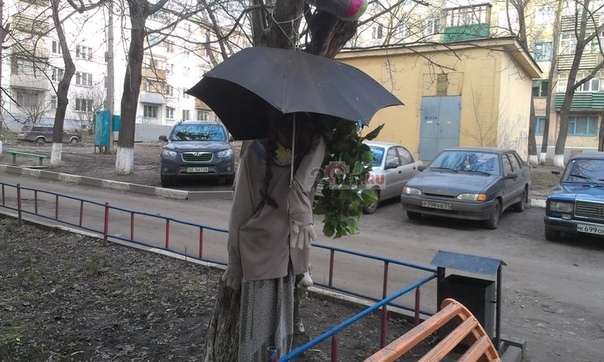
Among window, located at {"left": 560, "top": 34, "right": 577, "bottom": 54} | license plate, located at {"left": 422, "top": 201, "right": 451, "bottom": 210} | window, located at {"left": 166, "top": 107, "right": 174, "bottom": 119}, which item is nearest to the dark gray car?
license plate, located at {"left": 422, "top": 201, "right": 451, "bottom": 210}

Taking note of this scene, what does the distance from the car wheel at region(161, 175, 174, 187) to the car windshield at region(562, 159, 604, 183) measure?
943 cm

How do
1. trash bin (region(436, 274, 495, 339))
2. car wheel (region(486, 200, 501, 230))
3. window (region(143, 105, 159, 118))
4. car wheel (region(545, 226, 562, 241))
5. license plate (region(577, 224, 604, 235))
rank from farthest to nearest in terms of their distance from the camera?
window (region(143, 105, 159, 118)) → car wheel (region(486, 200, 501, 230)) → car wheel (region(545, 226, 562, 241)) → license plate (region(577, 224, 604, 235)) → trash bin (region(436, 274, 495, 339))

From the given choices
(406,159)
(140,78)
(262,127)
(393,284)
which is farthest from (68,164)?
(262,127)

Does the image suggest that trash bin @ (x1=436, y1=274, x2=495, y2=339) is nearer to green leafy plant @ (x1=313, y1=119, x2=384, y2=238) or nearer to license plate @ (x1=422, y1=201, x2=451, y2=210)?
green leafy plant @ (x1=313, y1=119, x2=384, y2=238)

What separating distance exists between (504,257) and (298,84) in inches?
247

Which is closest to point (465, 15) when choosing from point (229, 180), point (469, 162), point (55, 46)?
point (469, 162)

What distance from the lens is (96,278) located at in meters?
5.45

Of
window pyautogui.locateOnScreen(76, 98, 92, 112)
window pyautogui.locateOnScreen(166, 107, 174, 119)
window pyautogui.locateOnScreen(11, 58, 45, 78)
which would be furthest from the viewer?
window pyautogui.locateOnScreen(166, 107, 174, 119)

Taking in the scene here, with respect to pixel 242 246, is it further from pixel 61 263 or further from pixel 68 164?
pixel 68 164

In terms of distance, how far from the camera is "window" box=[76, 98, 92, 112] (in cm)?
4491

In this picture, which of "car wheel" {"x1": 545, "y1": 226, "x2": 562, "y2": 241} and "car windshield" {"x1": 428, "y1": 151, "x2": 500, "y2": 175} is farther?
"car windshield" {"x1": 428, "y1": 151, "x2": 500, "y2": 175}

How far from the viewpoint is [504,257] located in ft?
24.8

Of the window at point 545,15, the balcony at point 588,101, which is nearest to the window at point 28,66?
the window at point 545,15

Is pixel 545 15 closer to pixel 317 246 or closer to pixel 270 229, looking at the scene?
pixel 317 246
